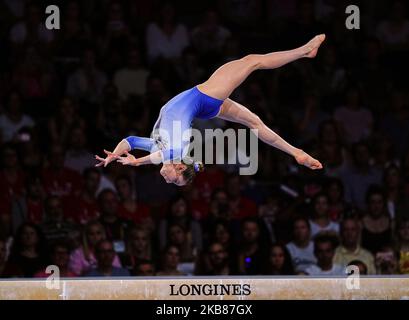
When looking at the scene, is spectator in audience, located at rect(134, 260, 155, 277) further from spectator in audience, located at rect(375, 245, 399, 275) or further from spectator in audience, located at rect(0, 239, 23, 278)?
spectator in audience, located at rect(375, 245, 399, 275)

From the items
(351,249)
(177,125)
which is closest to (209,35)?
(351,249)

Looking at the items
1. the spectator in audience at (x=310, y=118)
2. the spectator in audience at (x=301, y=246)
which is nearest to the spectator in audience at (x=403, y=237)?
the spectator in audience at (x=301, y=246)

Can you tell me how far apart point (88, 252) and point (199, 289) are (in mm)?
1896

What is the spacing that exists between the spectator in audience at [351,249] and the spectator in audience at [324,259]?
0.09 m

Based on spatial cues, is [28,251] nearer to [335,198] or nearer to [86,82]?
[86,82]

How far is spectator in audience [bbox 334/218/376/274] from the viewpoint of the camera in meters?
9.75

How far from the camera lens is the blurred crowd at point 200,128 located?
972 cm

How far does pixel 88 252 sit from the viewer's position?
970 cm

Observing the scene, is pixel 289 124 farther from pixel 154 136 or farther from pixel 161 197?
pixel 154 136

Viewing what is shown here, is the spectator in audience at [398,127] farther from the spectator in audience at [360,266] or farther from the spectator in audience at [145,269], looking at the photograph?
the spectator in audience at [145,269]

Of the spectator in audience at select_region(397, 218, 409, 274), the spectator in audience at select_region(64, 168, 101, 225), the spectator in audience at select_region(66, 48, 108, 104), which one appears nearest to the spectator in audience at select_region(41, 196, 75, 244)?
the spectator in audience at select_region(64, 168, 101, 225)

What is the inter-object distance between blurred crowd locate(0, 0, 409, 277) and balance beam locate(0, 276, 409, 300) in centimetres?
87

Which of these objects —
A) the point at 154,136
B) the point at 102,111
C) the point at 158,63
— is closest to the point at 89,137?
the point at 102,111
